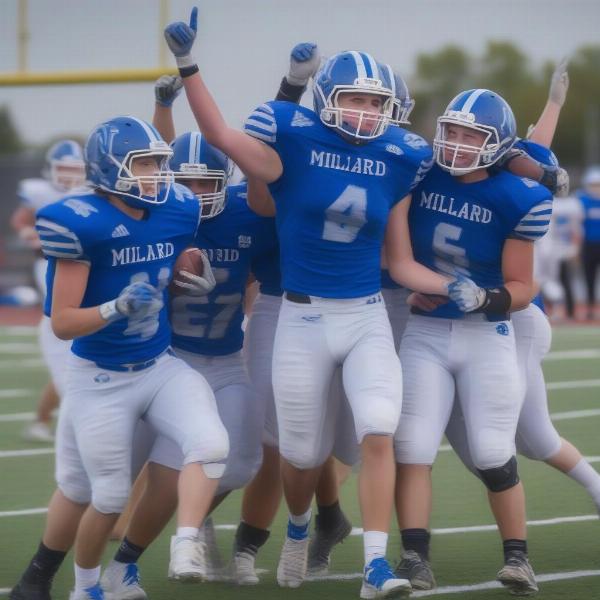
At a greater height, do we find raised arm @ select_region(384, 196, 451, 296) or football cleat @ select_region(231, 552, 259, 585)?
raised arm @ select_region(384, 196, 451, 296)

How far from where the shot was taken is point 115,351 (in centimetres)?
495

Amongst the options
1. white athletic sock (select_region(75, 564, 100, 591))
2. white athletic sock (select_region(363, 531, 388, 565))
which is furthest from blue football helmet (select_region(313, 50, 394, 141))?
white athletic sock (select_region(75, 564, 100, 591))

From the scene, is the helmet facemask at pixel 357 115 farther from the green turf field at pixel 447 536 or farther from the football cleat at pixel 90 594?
the football cleat at pixel 90 594

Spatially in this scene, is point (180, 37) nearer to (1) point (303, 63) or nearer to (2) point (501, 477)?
(1) point (303, 63)

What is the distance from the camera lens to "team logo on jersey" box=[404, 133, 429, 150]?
5164 millimetres

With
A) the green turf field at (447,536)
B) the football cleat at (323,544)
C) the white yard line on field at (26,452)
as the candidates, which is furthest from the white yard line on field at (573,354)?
the football cleat at (323,544)

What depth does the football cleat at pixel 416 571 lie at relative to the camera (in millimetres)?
5121

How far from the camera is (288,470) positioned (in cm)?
526

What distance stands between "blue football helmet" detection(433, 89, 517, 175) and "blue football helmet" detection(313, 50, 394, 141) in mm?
224

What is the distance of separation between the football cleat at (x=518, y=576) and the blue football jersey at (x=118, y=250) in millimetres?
1423

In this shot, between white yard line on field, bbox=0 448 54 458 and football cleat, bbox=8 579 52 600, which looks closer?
football cleat, bbox=8 579 52 600

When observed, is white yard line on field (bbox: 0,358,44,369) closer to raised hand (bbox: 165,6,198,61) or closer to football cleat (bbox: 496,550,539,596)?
raised hand (bbox: 165,6,198,61)

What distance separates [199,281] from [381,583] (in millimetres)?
1209

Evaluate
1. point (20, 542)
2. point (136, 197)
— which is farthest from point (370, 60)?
point (20, 542)
